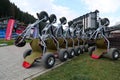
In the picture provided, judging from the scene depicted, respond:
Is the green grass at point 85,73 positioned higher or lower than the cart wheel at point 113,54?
lower

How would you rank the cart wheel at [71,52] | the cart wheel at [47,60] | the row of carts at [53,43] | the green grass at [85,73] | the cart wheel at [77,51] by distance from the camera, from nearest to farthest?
the green grass at [85,73] → the cart wheel at [47,60] → the row of carts at [53,43] → the cart wheel at [71,52] → the cart wheel at [77,51]

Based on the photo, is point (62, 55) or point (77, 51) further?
point (77, 51)

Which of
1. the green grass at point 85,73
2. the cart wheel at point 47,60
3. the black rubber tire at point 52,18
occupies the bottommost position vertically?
the green grass at point 85,73

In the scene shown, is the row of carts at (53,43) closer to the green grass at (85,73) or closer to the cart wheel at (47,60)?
the cart wheel at (47,60)

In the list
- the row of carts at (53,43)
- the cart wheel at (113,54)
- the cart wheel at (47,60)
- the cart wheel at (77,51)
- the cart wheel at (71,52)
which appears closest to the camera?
the cart wheel at (47,60)

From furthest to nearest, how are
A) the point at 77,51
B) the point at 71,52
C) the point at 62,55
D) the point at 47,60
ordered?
the point at 77,51
the point at 71,52
the point at 62,55
the point at 47,60

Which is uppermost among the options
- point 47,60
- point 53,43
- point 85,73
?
point 53,43

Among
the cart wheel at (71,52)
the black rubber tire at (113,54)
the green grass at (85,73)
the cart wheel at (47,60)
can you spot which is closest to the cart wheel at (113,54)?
the black rubber tire at (113,54)

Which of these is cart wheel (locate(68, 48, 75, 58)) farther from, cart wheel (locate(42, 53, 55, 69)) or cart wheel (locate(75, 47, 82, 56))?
cart wheel (locate(42, 53, 55, 69))

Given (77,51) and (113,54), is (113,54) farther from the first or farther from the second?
(77,51)

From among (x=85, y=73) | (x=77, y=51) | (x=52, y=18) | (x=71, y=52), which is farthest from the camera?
(x=77, y=51)

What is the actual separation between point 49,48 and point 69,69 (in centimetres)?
184

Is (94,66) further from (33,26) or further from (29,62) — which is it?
(33,26)

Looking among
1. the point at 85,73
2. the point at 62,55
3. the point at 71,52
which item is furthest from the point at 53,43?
the point at 85,73
